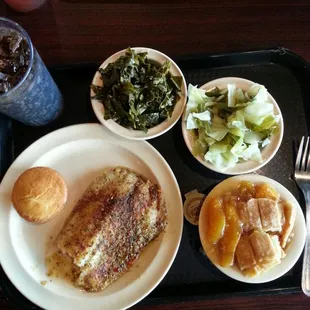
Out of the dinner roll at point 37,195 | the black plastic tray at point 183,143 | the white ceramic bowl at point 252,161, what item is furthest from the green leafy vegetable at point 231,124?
the dinner roll at point 37,195

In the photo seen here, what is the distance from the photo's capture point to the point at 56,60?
2285 millimetres

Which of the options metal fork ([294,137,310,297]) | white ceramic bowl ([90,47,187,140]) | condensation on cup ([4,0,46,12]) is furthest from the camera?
condensation on cup ([4,0,46,12])

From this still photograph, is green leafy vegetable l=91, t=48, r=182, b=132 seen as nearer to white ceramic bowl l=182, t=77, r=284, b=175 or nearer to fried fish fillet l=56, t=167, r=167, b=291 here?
white ceramic bowl l=182, t=77, r=284, b=175

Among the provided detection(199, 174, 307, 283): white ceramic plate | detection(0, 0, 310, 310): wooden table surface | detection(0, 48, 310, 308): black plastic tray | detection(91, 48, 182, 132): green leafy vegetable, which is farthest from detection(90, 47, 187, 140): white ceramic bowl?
detection(199, 174, 307, 283): white ceramic plate

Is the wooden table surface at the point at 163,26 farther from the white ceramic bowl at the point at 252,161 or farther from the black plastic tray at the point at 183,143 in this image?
the white ceramic bowl at the point at 252,161

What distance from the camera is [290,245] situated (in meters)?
2.02

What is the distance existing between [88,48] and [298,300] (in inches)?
68.0

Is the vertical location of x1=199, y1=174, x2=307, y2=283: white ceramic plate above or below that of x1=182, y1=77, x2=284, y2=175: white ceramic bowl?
below

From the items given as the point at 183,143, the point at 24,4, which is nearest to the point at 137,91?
the point at 183,143

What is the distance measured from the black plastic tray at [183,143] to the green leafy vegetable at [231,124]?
0.55 feet

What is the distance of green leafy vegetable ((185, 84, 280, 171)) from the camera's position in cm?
203

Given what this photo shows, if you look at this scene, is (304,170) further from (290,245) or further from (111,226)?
(111,226)

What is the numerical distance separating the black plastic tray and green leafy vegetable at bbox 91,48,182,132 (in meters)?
0.20

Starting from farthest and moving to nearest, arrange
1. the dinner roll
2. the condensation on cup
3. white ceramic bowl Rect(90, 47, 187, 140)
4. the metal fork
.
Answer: the condensation on cup
the metal fork
white ceramic bowl Rect(90, 47, 187, 140)
the dinner roll
